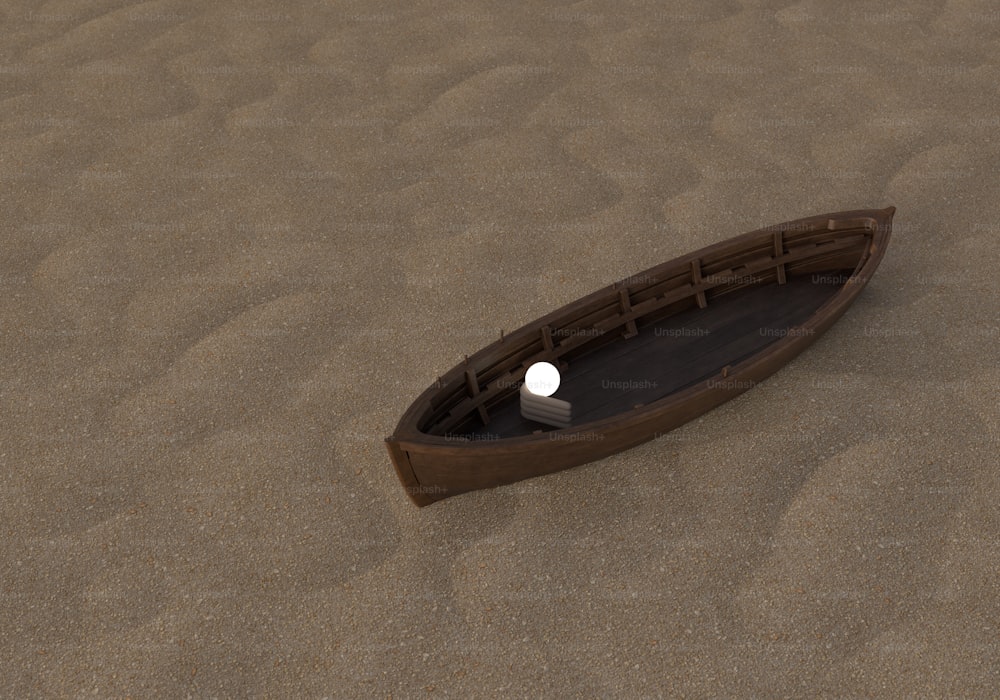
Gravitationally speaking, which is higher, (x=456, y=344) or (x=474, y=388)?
(x=474, y=388)

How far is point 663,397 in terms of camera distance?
9.02m

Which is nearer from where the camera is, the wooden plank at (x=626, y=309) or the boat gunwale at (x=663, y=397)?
the boat gunwale at (x=663, y=397)

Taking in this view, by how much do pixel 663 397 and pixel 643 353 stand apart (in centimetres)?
69

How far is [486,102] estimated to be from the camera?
13.6 m

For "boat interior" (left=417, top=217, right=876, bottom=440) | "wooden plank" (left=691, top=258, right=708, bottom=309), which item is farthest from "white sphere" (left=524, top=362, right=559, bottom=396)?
"wooden plank" (left=691, top=258, right=708, bottom=309)

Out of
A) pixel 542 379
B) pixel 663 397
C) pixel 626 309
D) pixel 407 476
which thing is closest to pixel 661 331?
pixel 626 309

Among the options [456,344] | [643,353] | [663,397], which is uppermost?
[456,344]

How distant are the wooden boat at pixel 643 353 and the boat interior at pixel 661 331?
0.01 meters

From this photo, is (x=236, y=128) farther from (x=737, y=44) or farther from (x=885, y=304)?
(x=885, y=304)

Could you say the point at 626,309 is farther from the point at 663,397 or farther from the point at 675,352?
the point at 663,397

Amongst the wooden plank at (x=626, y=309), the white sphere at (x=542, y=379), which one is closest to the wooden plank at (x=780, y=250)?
the wooden plank at (x=626, y=309)

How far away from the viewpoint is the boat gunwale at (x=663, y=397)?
788cm

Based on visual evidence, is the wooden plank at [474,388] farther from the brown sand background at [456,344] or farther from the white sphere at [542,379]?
the brown sand background at [456,344]

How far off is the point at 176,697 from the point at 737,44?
477 inches
